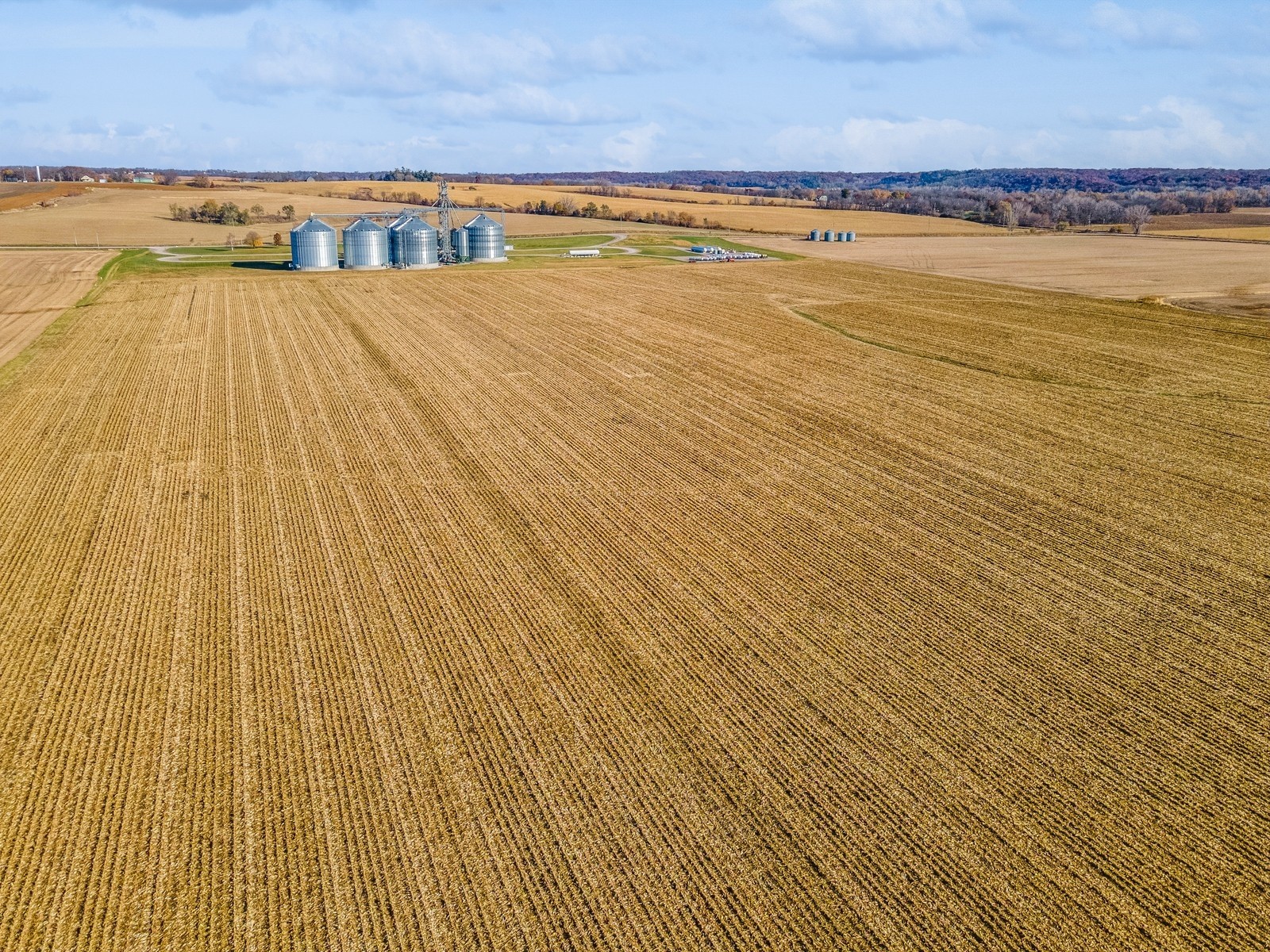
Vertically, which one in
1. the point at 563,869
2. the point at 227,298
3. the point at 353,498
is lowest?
the point at 563,869

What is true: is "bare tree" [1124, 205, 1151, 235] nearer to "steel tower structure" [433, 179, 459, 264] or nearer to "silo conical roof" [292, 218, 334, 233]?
"steel tower structure" [433, 179, 459, 264]

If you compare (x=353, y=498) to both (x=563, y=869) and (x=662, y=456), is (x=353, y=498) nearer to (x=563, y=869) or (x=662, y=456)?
(x=662, y=456)

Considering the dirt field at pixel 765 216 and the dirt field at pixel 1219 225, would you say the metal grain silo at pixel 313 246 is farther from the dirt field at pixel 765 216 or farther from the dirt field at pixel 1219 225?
the dirt field at pixel 1219 225

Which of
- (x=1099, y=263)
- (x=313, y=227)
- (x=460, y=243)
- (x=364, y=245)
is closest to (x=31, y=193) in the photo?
(x=313, y=227)

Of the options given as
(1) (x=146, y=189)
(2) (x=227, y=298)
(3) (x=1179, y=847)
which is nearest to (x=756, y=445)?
(3) (x=1179, y=847)

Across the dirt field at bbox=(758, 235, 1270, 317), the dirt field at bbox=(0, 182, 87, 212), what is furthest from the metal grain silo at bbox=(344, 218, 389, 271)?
the dirt field at bbox=(0, 182, 87, 212)
